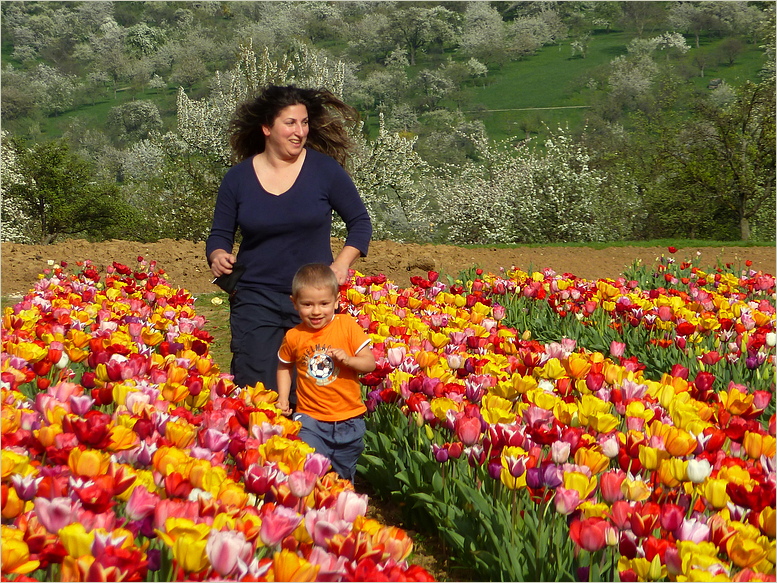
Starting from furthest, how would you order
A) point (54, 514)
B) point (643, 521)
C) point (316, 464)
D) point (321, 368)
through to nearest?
1. point (321, 368)
2. point (316, 464)
3. point (643, 521)
4. point (54, 514)

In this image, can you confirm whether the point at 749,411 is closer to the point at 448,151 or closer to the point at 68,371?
the point at 68,371

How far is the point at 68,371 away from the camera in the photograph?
12.9 ft

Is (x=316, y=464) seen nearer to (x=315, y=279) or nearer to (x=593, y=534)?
(x=593, y=534)

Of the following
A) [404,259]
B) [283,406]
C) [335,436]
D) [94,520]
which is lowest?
[404,259]

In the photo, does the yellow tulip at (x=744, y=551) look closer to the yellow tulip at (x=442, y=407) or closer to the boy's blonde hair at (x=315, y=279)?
the yellow tulip at (x=442, y=407)

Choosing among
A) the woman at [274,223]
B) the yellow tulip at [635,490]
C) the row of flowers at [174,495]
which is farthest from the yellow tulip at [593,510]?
the woman at [274,223]

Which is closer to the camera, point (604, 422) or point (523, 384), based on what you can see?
point (604, 422)

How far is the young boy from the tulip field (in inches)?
7.9

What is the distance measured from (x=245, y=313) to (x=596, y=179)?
21.6 m

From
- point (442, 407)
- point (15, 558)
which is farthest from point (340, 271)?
point (15, 558)

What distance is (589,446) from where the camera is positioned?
299cm

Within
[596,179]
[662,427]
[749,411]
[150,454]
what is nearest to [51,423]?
[150,454]

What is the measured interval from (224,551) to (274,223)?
106 inches

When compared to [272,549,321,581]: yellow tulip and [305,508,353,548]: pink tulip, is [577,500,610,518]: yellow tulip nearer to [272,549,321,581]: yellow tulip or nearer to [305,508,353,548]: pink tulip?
[305,508,353,548]: pink tulip
